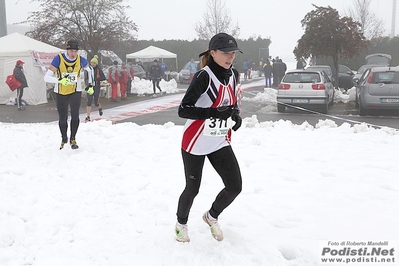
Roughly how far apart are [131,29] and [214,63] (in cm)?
2362

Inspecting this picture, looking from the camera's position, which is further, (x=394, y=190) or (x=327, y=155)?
(x=327, y=155)

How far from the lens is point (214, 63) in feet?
12.1

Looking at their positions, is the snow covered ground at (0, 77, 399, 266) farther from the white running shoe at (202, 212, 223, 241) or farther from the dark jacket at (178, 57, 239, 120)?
the dark jacket at (178, 57, 239, 120)

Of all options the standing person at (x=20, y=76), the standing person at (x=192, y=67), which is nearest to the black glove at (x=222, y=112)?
the standing person at (x=20, y=76)

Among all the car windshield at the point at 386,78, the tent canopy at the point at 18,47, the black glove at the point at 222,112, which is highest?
the tent canopy at the point at 18,47

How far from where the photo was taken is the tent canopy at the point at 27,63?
60.3ft

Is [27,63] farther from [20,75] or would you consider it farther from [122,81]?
[122,81]

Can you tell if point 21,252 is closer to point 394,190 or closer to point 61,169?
point 61,169

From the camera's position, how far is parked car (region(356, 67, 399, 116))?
43.7 ft

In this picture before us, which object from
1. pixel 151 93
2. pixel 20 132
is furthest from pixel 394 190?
pixel 151 93

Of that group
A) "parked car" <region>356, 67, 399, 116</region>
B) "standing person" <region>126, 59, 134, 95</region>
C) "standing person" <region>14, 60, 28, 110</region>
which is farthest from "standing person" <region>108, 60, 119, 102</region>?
"parked car" <region>356, 67, 399, 116</region>

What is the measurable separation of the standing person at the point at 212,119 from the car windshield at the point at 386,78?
1122 centimetres

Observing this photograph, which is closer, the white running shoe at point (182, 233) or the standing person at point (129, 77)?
the white running shoe at point (182, 233)

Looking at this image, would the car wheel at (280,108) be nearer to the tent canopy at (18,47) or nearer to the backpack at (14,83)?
the backpack at (14,83)
